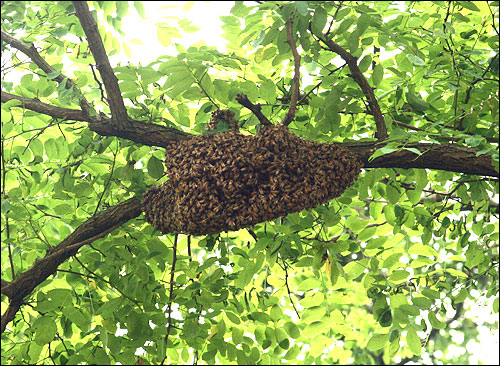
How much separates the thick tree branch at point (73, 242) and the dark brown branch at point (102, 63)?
1.64 feet

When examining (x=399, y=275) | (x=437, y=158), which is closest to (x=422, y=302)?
(x=399, y=275)

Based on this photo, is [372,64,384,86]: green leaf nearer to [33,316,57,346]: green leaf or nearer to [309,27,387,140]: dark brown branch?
[309,27,387,140]: dark brown branch

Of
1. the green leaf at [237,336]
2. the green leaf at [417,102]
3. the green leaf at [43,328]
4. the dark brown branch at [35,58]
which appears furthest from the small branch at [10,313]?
the green leaf at [417,102]

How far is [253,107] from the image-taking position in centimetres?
312

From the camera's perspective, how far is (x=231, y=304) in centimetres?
366

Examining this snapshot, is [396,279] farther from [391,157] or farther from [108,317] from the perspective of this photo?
[108,317]

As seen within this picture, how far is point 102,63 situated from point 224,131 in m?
0.70

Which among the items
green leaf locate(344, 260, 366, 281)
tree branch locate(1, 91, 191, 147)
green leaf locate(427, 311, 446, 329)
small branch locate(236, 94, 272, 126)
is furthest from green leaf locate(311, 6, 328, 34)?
green leaf locate(427, 311, 446, 329)

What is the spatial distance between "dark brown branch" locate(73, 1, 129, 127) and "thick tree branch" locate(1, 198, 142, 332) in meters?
0.50

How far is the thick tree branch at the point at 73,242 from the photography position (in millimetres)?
3105

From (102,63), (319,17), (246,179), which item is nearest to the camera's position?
(319,17)

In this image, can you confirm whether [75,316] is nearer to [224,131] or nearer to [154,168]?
[154,168]

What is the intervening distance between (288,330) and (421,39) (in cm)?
198

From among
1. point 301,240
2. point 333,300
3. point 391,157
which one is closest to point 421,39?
point 391,157
